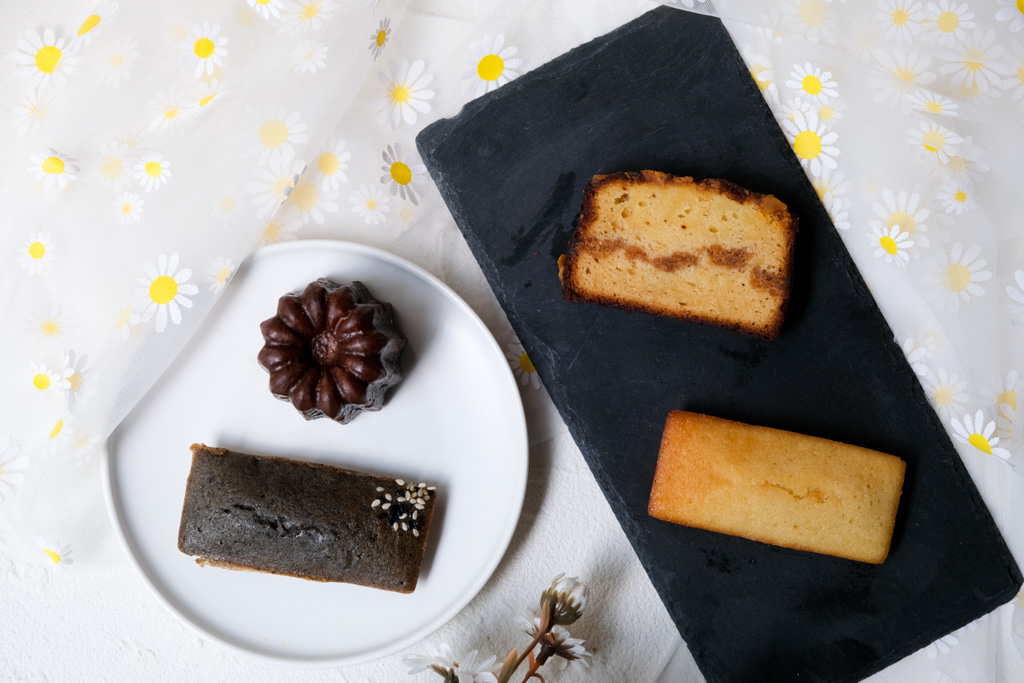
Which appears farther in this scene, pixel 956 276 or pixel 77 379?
pixel 77 379

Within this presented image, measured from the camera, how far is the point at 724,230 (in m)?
1.96

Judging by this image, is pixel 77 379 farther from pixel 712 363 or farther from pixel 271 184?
pixel 712 363

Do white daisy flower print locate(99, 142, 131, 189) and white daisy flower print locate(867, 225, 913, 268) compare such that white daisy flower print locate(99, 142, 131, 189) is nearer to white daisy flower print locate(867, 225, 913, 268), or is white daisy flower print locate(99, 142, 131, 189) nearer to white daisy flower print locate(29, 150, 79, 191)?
white daisy flower print locate(29, 150, 79, 191)

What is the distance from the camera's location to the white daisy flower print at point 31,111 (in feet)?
6.95

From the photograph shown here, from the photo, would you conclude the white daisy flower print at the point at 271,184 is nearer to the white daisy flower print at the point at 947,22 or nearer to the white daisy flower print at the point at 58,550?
the white daisy flower print at the point at 58,550

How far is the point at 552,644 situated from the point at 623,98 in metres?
1.82

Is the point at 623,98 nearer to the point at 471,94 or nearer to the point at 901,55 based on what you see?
the point at 471,94

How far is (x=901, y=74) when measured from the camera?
1.96m

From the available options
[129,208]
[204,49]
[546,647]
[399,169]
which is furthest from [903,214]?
[129,208]

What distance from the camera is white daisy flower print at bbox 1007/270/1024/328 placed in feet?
6.41

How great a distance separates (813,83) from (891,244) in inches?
23.0

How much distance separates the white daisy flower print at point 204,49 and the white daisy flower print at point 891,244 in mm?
2246

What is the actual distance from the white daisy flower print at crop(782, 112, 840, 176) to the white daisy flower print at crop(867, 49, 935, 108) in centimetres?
19

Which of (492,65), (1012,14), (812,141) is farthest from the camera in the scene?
(492,65)
